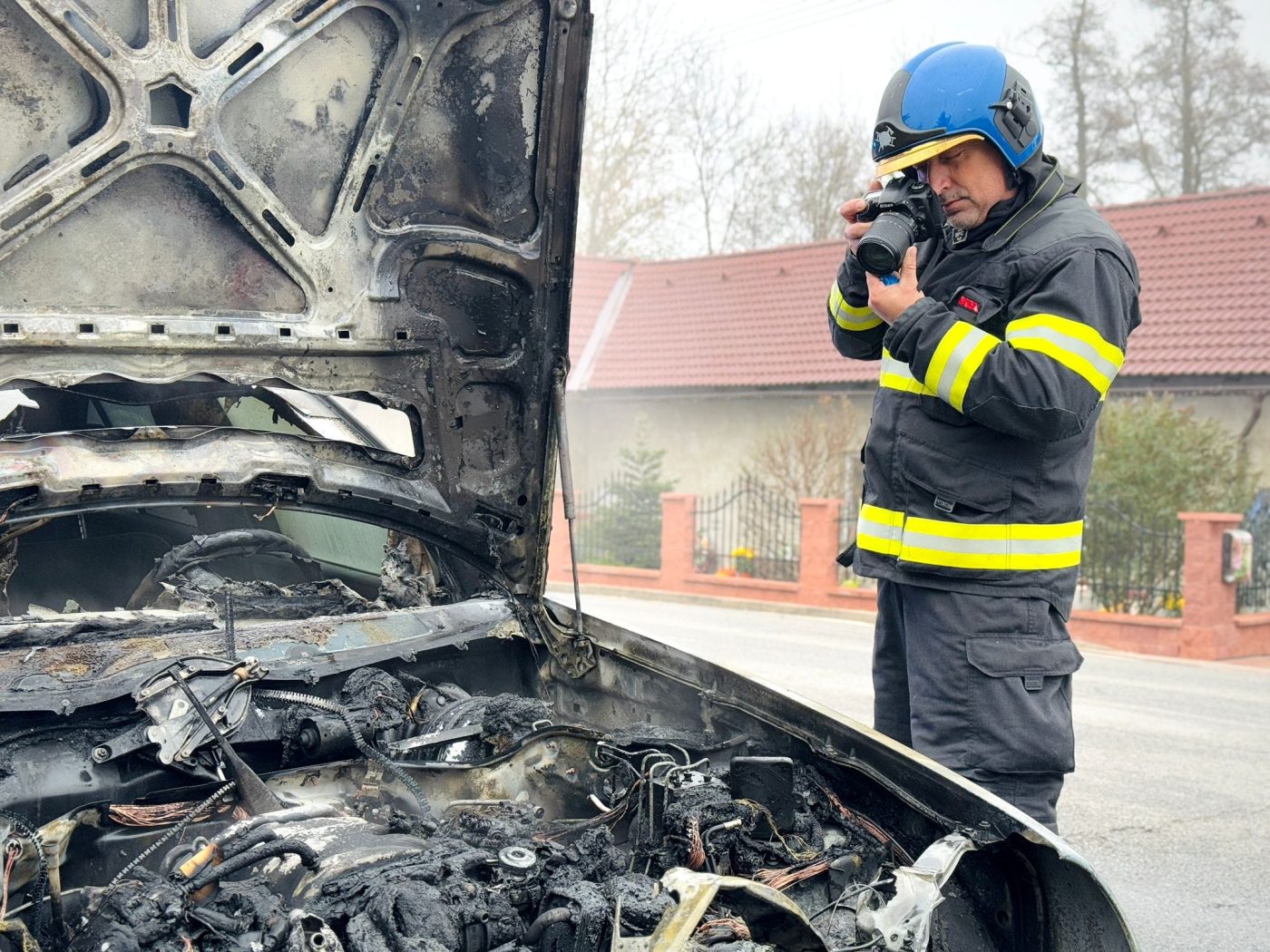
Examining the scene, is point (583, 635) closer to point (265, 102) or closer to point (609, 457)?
point (265, 102)

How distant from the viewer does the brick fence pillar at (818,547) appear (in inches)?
581

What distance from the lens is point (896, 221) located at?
122 inches

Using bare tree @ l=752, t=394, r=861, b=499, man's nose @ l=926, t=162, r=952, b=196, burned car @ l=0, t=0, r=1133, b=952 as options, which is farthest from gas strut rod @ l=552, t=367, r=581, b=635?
bare tree @ l=752, t=394, r=861, b=499

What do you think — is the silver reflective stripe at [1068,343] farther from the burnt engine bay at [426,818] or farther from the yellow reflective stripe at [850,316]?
the burnt engine bay at [426,818]

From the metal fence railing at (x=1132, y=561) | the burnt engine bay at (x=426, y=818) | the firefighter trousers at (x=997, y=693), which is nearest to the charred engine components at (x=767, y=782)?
the burnt engine bay at (x=426, y=818)

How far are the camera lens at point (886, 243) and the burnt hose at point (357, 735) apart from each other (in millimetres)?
1549

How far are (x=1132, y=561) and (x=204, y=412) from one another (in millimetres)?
11101

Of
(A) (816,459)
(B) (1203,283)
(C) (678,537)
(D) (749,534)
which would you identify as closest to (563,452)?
(C) (678,537)

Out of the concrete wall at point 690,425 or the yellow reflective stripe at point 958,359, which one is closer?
the yellow reflective stripe at point 958,359

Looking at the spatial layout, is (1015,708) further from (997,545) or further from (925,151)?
(925,151)

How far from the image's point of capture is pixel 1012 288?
10.1 feet

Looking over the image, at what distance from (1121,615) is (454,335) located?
1030cm

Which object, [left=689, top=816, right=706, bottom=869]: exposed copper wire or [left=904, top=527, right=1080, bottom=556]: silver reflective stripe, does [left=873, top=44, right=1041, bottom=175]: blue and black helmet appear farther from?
[left=689, top=816, right=706, bottom=869]: exposed copper wire

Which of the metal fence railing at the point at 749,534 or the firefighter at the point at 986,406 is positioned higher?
the firefighter at the point at 986,406
